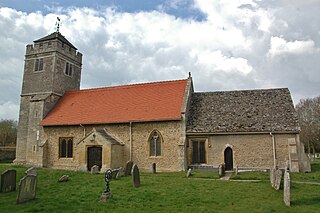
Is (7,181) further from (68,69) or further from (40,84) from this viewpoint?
(68,69)

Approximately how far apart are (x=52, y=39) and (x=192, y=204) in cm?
2575

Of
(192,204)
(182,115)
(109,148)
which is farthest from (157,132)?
(192,204)

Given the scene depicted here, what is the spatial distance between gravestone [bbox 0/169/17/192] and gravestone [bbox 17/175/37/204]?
8.27ft

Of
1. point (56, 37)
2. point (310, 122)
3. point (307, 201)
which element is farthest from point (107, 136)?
point (310, 122)

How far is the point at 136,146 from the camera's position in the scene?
2278 centimetres

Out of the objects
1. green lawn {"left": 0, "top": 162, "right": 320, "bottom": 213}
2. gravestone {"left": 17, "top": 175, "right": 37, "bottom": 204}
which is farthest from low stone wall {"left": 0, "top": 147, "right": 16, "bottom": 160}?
gravestone {"left": 17, "top": 175, "right": 37, "bottom": 204}

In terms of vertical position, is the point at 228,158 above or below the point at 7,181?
above

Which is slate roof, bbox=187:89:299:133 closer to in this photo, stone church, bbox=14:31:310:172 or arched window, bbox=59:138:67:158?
stone church, bbox=14:31:310:172

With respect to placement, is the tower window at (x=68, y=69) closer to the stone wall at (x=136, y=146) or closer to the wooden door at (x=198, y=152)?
the stone wall at (x=136, y=146)

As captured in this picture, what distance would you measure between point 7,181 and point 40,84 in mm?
18054

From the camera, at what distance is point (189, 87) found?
24328mm

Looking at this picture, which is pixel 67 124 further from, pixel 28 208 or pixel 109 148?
pixel 28 208

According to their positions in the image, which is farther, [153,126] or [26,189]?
[153,126]

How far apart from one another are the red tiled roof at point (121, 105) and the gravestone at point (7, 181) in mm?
10958
